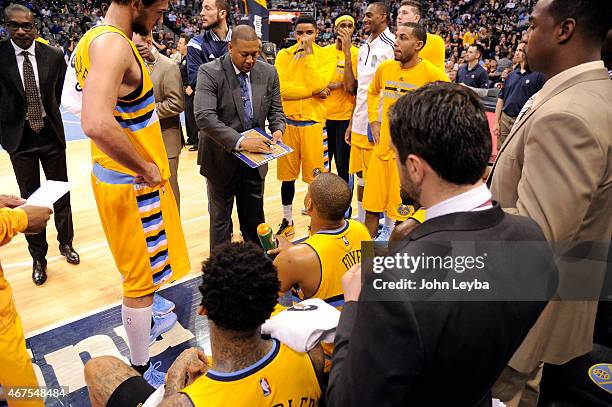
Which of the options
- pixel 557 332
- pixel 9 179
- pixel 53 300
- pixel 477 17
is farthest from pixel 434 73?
pixel 477 17

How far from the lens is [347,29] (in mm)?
5504

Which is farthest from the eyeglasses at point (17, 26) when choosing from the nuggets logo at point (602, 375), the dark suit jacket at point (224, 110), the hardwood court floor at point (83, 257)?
the nuggets logo at point (602, 375)

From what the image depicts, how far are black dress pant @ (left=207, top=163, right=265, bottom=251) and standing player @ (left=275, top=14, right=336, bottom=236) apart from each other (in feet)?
3.14

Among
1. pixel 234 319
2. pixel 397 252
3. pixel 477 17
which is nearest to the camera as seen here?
pixel 397 252

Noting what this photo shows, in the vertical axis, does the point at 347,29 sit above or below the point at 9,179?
above

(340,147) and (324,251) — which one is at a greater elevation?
(324,251)

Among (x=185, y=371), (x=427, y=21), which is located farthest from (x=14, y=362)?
(x=427, y=21)

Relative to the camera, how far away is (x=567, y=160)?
4.87ft

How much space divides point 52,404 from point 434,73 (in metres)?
3.83

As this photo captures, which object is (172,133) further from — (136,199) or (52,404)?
(52,404)

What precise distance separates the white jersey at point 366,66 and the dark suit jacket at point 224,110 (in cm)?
140

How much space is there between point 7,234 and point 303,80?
3.57m

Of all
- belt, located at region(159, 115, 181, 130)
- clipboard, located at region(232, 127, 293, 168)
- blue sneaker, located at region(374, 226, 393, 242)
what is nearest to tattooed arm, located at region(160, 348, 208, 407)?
clipboard, located at region(232, 127, 293, 168)

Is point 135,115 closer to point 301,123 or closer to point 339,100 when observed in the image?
point 301,123
